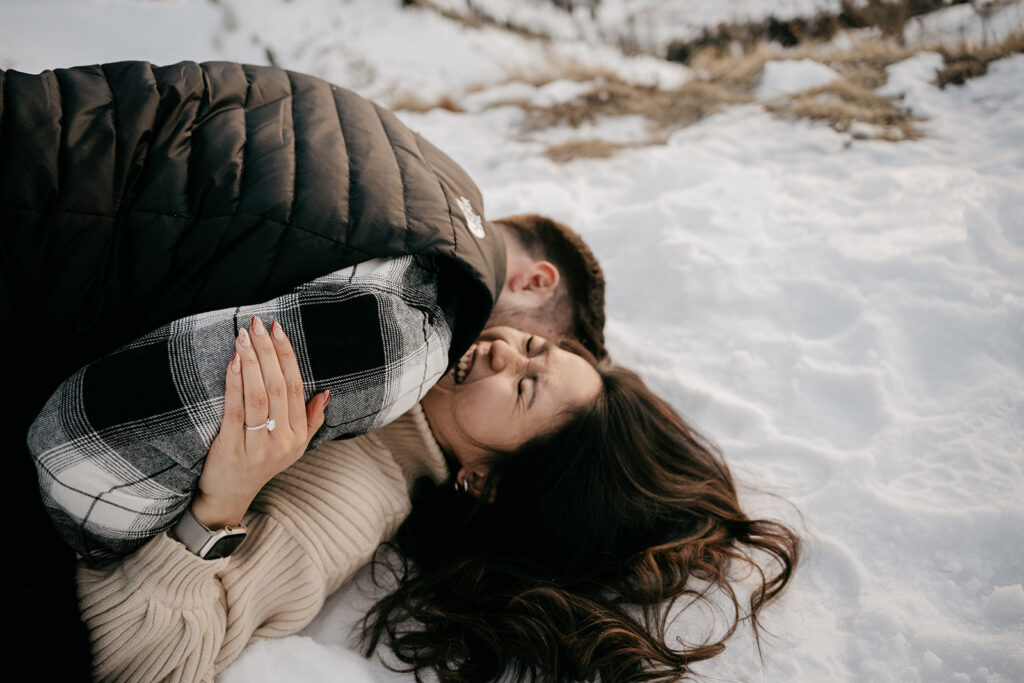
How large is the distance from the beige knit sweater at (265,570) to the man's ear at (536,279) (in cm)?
54

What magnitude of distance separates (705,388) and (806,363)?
0.30 meters

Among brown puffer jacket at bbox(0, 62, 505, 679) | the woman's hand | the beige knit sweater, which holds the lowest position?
the beige knit sweater

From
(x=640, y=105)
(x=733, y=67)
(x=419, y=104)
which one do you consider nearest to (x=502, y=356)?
(x=419, y=104)

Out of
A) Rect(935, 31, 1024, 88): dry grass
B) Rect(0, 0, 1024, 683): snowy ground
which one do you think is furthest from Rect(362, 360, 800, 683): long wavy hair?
Rect(935, 31, 1024, 88): dry grass

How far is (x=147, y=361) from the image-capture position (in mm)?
988

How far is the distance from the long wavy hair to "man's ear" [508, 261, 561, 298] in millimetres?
360

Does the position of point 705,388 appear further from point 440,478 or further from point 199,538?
point 199,538

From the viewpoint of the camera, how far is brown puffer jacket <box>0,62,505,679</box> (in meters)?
1.07

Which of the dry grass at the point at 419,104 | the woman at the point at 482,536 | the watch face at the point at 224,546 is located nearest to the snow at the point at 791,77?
the dry grass at the point at 419,104

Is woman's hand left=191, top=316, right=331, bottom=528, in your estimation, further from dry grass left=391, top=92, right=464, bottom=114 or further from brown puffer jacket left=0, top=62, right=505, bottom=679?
dry grass left=391, top=92, right=464, bottom=114

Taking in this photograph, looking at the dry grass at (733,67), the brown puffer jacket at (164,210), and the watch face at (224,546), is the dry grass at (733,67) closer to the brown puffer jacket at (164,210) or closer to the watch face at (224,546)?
the brown puffer jacket at (164,210)

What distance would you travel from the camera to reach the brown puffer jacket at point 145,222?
1.07m

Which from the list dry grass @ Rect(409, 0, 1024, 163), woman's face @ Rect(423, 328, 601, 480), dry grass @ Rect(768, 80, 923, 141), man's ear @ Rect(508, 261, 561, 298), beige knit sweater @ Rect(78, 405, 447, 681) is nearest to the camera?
beige knit sweater @ Rect(78, 405, 447, 681)

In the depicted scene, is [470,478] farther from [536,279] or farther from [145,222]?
[145,222]
